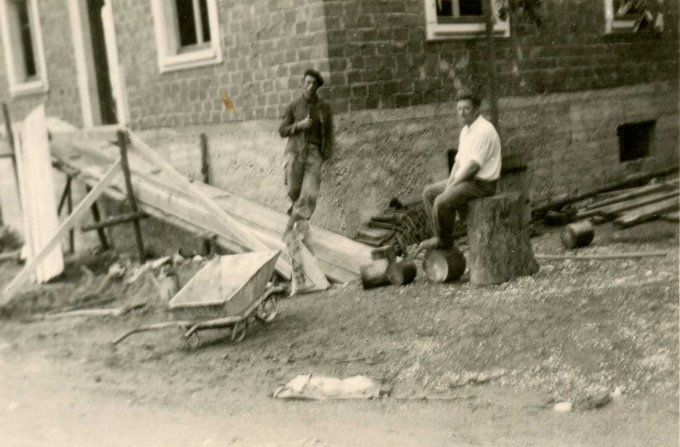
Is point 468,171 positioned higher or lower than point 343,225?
higher

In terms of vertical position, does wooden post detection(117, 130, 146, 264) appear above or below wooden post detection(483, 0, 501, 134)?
below

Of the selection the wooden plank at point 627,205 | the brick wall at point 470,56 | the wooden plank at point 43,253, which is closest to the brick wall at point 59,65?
the wooden plank at point 43,253

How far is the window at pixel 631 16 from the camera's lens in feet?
45.4

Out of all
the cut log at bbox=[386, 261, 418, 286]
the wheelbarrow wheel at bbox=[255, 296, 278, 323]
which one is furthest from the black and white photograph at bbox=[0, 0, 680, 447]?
the wheelbarrow wheel at bbox=[255, 296, 278, 323]

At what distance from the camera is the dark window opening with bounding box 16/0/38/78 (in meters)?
17.0

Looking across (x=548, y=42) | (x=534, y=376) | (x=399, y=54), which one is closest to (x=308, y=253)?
(x=399, y=54)

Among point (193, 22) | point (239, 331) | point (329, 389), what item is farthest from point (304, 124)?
point (329, 389)

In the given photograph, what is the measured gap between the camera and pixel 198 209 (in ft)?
36.4

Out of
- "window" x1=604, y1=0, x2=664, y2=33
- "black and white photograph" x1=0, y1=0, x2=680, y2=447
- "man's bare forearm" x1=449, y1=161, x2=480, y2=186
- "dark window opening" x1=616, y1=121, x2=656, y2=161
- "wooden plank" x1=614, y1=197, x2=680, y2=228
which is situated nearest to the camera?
"black and white photograph" x1=0, y1=0, x2=680, y2=447

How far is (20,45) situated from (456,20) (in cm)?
921

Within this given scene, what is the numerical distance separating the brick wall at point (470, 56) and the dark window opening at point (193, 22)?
2.81m

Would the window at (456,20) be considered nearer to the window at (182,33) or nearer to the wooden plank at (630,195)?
the wooden plank at (630,195)

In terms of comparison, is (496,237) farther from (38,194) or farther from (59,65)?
(59,65)

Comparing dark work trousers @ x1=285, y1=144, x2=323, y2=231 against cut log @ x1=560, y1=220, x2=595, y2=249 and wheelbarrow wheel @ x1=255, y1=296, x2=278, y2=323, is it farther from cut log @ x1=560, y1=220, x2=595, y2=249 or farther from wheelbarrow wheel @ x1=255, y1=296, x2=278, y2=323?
cut log @ x1=560, y1=220, x2=595, y2=249
